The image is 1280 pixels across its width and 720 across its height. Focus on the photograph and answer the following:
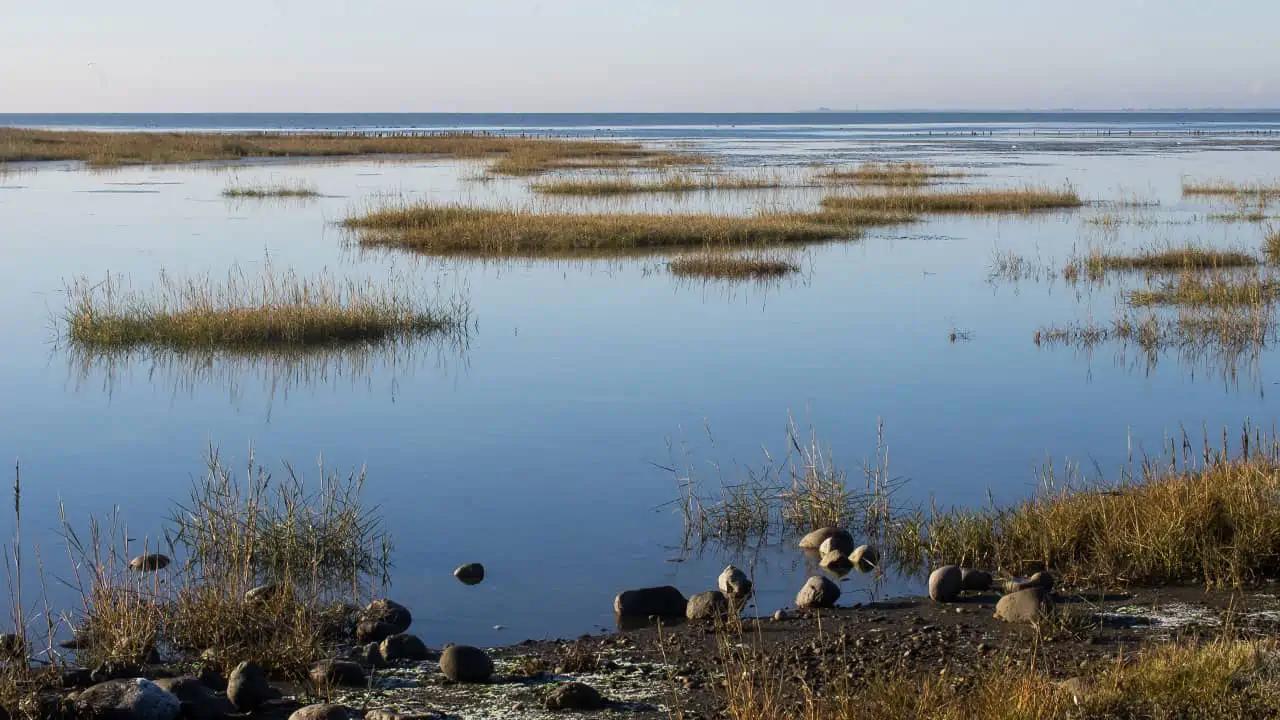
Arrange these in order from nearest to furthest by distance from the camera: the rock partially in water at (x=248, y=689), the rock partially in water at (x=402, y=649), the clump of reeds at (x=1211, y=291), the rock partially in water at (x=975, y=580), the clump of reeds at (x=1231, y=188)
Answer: the rock partially in water at (x=248, y=689) < the rock partially in water at (x=402, y=649) < the rock partially in water at (x=975, y=580) < the clump of reeds at (x=1211, y=291) < the clump of reeds at (x=1231, y=188)

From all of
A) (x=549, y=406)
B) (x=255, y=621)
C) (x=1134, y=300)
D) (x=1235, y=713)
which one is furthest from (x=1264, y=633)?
(x=1134, y=300)

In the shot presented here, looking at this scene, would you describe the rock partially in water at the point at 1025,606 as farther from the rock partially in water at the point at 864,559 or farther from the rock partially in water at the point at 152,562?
the rock partially in water at the point at 152,562

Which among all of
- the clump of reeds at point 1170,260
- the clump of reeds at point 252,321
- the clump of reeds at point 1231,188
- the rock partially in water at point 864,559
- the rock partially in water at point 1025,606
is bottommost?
the rock partially in water at point 864,559

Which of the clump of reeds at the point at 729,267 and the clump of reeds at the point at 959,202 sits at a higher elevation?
the clump of reeds at the point at 959,202

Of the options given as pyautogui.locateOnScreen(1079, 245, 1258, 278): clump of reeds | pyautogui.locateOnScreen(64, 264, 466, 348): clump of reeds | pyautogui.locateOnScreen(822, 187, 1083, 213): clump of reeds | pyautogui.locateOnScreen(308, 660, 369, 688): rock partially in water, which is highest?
pyautogui.locateOnScreen(822, 187, 1083, 213): clump of reeds

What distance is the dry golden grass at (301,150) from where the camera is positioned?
61.9 m

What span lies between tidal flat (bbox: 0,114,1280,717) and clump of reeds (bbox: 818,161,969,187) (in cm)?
1423

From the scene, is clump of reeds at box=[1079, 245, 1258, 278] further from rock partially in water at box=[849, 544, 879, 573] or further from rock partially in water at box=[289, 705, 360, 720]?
rock partially in water at box=[289, 705, 360, 720]

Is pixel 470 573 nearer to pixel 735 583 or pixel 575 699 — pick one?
pixel 735 583

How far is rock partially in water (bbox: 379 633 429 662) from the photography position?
24.2 ft

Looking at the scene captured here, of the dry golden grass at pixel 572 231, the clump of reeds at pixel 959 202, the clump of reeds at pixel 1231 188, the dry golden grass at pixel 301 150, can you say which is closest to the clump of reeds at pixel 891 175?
the clump of reeds at pixel 959 202

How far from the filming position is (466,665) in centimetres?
698

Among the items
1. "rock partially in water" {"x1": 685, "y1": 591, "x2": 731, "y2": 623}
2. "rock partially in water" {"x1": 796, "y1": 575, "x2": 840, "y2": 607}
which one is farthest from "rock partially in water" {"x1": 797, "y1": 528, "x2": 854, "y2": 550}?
"rock partially in water" {"x1": 685, "y1": 591, "x2": 731, "y2": 623}

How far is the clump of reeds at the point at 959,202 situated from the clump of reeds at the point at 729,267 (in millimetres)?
9957
